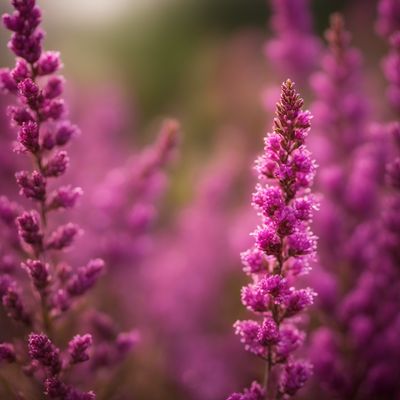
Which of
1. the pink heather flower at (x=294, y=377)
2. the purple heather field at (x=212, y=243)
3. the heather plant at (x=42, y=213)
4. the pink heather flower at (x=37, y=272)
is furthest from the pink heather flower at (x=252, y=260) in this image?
the pink heather flower at (x=37, y=272)

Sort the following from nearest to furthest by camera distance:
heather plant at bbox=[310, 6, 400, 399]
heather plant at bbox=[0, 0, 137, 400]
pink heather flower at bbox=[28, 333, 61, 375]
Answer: pink heather flower at bbox=[28, 333, 61, 375], heather plant at bbox=[0, 0, 137, 400], heather plant at bbox=[310, 6, 400, 399]

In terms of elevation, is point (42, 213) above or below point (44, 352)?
above

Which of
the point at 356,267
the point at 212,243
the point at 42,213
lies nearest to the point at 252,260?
the point at 42,213

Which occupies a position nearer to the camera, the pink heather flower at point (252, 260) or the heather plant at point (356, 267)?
the pink heather flower at point (252, 260)

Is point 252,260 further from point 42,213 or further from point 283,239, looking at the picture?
point 42,213

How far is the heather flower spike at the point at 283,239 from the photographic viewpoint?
2119mm

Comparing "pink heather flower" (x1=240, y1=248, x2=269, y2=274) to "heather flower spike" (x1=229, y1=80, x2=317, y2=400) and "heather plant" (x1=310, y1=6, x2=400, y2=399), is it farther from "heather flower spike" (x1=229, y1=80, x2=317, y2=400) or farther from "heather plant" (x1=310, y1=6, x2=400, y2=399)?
"heather plant" (x1=310, y1=6, x2=400, y2=399)

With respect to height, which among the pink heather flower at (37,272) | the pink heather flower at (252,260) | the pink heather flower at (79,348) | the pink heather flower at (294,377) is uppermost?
the pink heather flower at (252,260)

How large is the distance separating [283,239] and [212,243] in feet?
8.30

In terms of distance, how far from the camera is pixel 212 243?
4707 millimetres

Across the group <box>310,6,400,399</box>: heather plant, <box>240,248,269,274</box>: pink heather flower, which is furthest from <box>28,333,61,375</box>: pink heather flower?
<box>310,6,400,399</box>: heather plant

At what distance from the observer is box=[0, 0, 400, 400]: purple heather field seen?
2215 millimetres

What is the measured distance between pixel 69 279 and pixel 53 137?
65 cm

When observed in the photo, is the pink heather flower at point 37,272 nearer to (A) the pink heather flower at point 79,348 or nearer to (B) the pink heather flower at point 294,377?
(A) the pink heather flower at point 79,348
